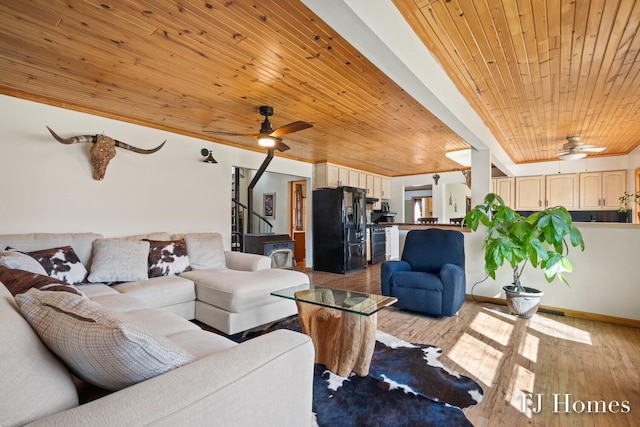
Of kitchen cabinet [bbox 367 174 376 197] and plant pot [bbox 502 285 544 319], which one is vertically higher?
kitchen cabinet [bbox 367 174 376 197]

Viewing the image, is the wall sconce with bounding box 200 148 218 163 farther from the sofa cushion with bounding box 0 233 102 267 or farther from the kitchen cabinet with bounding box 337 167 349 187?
the kitchen cabinet with bounding box 337 167 349 187

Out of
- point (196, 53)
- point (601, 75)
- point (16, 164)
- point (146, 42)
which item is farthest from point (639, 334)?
point (16, 164)

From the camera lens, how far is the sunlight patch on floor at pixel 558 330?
2693 millimetres

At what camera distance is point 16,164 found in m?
2.88

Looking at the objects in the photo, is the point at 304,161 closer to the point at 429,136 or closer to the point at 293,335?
the point at 429,136

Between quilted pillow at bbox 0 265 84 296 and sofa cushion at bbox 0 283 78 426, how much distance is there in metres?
0.48

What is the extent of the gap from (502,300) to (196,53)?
407cm

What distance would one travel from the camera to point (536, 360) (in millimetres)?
2293

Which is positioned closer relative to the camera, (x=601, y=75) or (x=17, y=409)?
(x=17, y=409)

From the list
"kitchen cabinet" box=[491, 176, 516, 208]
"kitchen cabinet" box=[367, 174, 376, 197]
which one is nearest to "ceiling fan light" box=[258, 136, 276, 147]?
"kitchen cabinet" box=[367, 174, 376, 197]

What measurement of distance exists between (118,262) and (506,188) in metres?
7.37

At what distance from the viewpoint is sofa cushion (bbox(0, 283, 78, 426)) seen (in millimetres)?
669

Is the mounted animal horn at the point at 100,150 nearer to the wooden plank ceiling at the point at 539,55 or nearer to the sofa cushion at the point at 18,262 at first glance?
the sofa cushion at the point at 18,262

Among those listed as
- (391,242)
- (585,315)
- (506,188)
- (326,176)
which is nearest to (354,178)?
(326,176)
